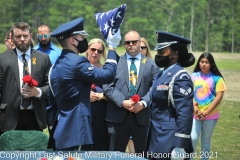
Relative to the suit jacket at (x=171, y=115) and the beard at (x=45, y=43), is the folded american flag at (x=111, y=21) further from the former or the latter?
the beard at (x=45, y=43)

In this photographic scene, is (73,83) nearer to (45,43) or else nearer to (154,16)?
(45,43)

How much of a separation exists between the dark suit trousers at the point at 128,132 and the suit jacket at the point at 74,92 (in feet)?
7.17

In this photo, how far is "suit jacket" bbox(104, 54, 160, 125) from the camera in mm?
7066

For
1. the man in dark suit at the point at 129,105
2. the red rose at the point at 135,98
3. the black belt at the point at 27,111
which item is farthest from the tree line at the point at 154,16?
the black belt at the point at 27,111

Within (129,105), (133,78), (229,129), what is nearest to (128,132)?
(129,105)

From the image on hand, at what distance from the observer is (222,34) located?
45.0 m

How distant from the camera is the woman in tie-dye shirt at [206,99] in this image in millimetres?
7855

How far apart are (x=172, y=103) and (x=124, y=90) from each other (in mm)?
2219

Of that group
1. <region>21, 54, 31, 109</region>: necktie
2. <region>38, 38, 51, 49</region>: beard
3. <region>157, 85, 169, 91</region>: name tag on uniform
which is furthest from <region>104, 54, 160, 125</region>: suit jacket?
<region>157, 85, 169, 91</region>: name tag on uniform

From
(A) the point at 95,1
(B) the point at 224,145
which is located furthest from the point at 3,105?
(A) the point at 95,1

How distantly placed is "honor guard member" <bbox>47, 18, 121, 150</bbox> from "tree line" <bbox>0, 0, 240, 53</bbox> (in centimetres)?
3941

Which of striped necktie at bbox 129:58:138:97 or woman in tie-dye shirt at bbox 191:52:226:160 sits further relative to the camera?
woman in tie-dye shirt at bbox 191:52:226:160

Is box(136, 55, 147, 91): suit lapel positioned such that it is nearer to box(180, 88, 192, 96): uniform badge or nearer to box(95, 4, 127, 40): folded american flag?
box(95, 4, 127, 40): folded american flag

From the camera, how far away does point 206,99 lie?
806 cm
